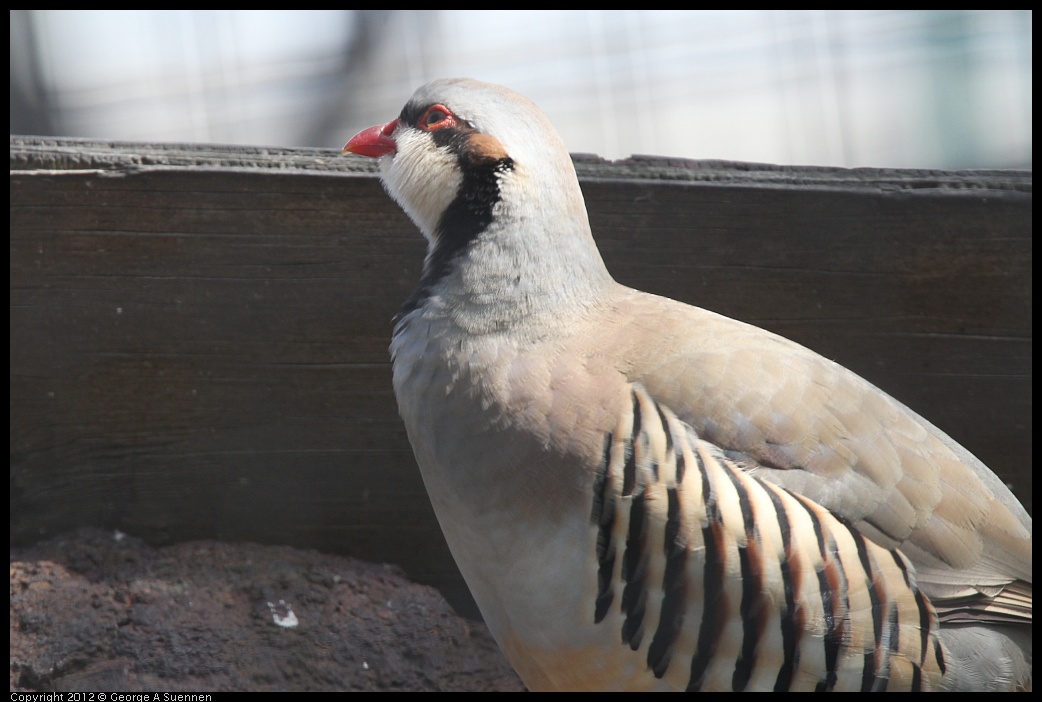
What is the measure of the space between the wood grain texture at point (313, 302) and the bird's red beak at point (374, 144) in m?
0.09

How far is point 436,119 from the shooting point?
6.90ft

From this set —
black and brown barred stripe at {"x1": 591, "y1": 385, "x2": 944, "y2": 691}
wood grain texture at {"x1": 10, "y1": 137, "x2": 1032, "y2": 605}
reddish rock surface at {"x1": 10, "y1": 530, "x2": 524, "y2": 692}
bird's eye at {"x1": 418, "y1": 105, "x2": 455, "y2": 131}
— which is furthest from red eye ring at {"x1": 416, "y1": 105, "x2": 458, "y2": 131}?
reddish rock surface at {"x1": 10, "y1": 530, "x2": 524, "y2": 692}

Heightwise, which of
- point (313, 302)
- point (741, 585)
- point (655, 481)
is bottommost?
point (741, 585)

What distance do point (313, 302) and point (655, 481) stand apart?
1.07m

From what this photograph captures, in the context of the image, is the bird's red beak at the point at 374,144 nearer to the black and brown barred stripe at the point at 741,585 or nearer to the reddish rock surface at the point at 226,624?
the black and brown barred stripe at the point at 741,585

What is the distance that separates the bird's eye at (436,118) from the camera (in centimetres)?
207

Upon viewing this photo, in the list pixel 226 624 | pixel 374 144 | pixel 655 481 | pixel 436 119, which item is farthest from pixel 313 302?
pixel 655 481

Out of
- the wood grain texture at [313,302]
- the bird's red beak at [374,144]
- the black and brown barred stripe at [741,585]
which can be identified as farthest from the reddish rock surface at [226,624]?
the bird's red beak at [374,144]

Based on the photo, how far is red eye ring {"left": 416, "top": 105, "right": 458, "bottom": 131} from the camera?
2070mm

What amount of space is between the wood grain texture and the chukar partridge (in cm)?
36

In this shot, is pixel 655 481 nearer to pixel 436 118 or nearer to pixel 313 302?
pixel 436 118

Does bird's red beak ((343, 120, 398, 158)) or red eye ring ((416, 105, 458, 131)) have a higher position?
red eye ring ((416, 105, 458, 131))

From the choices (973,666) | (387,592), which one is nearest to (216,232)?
(387,592)

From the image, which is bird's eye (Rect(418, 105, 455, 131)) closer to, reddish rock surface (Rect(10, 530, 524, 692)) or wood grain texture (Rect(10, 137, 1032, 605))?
wood grain texture (Rect(10, 137, 1032, 605))
